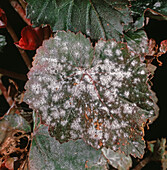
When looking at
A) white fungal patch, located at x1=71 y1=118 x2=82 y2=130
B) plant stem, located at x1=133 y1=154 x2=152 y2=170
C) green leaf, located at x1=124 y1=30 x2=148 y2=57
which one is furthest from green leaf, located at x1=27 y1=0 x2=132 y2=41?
plant stem, located at x1=133 y1=154 x2=152 y2=170

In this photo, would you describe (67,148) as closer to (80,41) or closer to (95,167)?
(95,167)

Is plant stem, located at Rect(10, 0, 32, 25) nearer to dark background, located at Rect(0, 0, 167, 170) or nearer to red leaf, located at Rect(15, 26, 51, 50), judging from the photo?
dark background, located at Rect(0, 0, 167, 170)

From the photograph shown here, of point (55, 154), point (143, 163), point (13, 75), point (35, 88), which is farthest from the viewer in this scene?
point (143, 163)

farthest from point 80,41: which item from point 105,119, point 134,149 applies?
point 134,149

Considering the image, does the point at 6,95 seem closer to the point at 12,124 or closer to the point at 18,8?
the point at 12,124

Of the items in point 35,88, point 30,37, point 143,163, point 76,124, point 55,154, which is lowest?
point 143,163

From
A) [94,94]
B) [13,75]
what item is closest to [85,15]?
[94,94]
